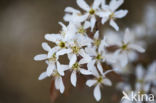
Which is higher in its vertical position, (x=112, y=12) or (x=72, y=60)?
(x=112, y=12)

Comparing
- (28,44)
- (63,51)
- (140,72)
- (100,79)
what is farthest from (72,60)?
(28,44)

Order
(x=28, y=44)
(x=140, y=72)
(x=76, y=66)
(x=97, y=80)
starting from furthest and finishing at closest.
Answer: (x=28, y=44) → (x=140, y=72) → (x=97, y=80) → (x=76, y=66)

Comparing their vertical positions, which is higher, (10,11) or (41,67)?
(10,11)

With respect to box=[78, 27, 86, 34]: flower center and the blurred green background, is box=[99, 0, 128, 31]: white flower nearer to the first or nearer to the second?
box=[78, 27, 86, 34]: flower center

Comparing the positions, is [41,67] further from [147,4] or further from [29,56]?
[147,4]

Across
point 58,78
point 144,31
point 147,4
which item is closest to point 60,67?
point 58,78

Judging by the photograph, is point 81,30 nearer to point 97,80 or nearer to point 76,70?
point 76,70

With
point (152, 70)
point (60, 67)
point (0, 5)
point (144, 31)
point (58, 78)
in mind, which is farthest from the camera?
point (0, 5)

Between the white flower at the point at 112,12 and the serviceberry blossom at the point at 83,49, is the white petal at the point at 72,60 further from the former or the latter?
the white flower at the point at 112,12

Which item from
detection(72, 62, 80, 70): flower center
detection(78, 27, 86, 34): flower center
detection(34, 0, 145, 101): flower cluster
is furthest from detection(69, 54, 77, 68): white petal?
detection(78, 27, 86, 34): flower center
